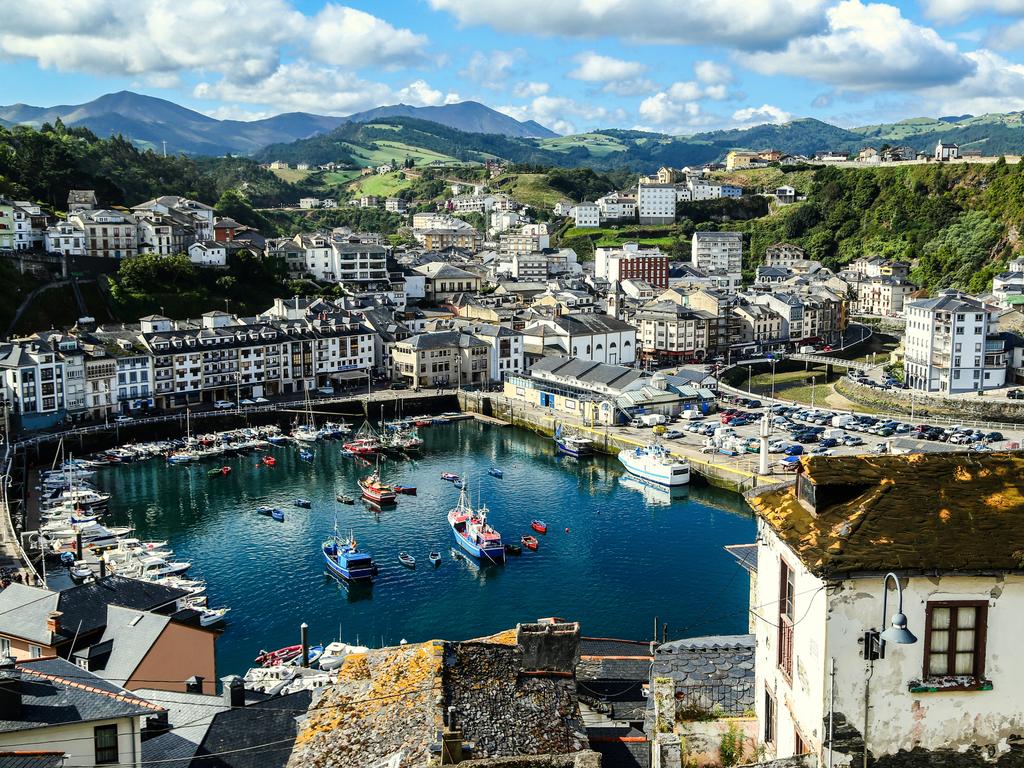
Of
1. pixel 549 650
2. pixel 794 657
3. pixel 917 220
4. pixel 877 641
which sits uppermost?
pixel 917 220

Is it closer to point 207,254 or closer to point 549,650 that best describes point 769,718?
point 549,650

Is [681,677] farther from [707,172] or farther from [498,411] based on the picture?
[707,172]

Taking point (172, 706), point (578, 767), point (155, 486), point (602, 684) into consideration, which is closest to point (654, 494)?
point (155, 486)

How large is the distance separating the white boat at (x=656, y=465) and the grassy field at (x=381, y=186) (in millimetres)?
89712

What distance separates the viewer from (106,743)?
8.28m

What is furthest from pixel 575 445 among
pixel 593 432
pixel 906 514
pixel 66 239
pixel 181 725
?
pixel 66 239

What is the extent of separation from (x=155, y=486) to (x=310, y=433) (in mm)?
8198

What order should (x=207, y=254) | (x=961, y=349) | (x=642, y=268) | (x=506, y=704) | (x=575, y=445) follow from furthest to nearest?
(x=642, y=268) < (x=207, y=254) < (x=961, y=349) < (x=575, y=445) < (x=506, y=704)

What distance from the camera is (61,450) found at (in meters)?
37.1

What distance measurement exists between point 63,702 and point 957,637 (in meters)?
7.10

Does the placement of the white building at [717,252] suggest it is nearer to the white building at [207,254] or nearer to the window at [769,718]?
the white building at [207,254]

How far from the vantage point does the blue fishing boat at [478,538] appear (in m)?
26.1

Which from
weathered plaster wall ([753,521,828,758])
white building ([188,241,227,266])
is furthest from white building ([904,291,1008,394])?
weathered plaster wall ([753,521,828,758])

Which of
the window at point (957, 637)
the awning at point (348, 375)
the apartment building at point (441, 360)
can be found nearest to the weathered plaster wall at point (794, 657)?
the window at point (957, 637)
